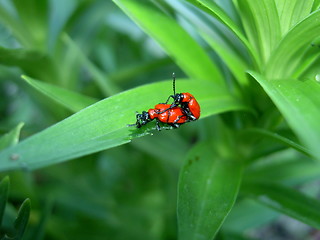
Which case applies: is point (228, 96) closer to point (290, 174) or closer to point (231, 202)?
point (231, 202)

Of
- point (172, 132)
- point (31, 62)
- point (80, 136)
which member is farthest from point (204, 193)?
point (31, 62)

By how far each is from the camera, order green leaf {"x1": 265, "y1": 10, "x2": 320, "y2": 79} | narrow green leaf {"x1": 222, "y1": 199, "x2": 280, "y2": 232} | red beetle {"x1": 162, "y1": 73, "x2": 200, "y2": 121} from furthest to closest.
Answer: narrow green leaf {"x1": 222, "y1": 199, "x2": 280, "y2": 232} → red beetle {"x1": 162, "y1": 73, "x2": 200, "y2": 121} → green leaf {"x1": 265, "y1": 10, "x2": 320, "y2": 79}

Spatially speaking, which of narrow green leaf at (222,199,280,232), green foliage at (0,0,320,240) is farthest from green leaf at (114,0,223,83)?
narrow green leaf at (222,199,280,232)

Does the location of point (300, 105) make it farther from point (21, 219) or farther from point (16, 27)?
point (16, 27)

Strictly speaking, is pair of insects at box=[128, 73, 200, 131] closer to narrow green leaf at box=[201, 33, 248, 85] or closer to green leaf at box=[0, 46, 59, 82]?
narrow green leaf at box=[201, 33, 248, 85]

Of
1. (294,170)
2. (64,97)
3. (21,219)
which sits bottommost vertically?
(294,170)

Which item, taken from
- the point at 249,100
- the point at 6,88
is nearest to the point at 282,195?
the point at 249,100
